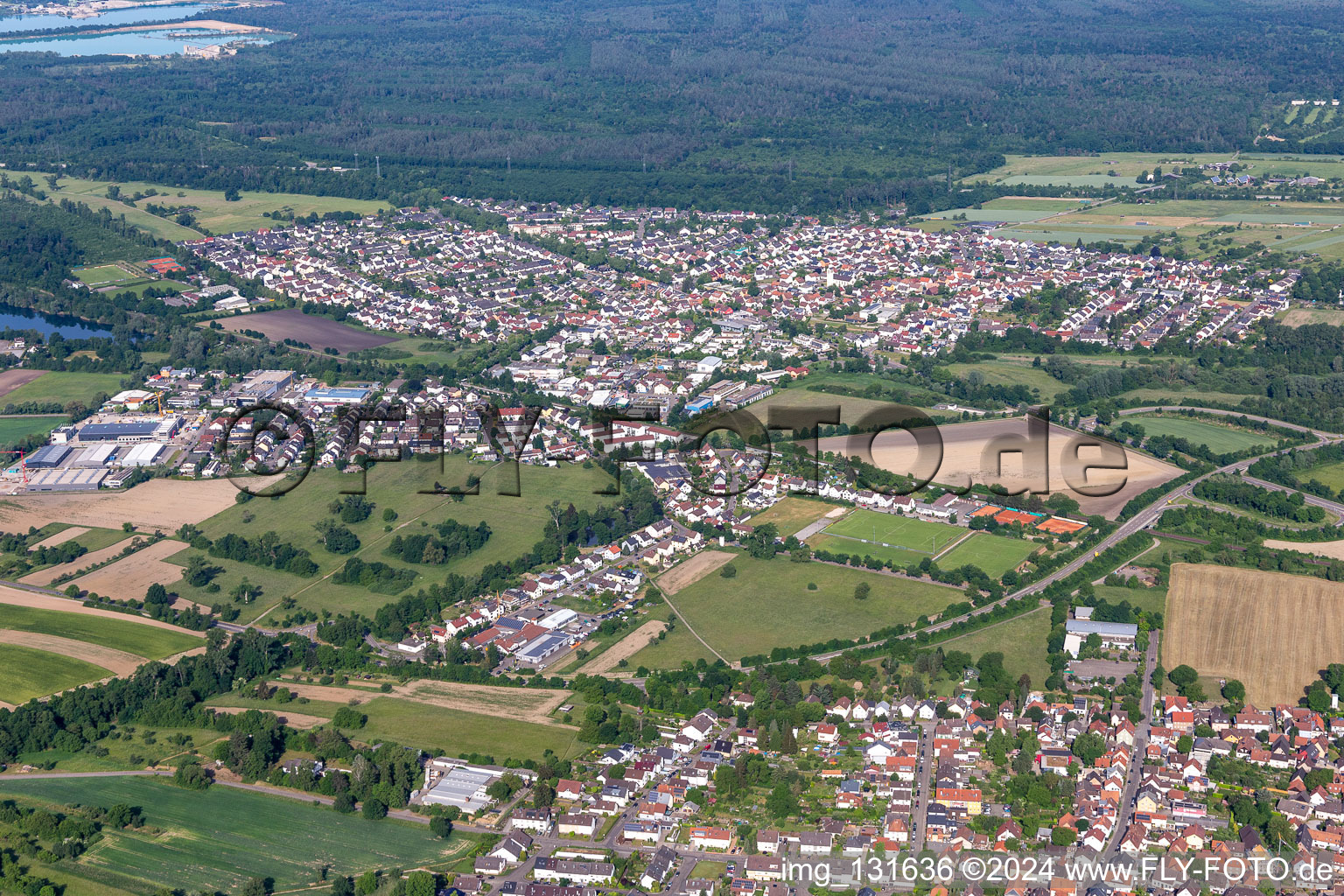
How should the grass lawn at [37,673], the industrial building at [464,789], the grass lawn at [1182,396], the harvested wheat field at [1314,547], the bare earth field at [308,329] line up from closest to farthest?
the industrial building at [464,789] < the grass lawn at [37,673] < the harvested wheat field at [1314,547] < the grass lawn at [1182,396] < the bare earth field at [308,329]

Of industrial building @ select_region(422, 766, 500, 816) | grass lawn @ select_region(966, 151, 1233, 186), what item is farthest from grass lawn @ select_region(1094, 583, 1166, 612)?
grass lawn @ select_region(966, 151, 1233, 186)

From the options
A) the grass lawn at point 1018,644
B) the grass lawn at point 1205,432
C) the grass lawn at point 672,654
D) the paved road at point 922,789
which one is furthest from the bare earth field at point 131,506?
the grass lawn at point 1205,432

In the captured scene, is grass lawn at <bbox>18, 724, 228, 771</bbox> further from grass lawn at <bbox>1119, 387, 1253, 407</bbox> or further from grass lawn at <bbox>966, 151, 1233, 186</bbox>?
grass lawn at <bbox>966, 151, 1233, 186</bbox>

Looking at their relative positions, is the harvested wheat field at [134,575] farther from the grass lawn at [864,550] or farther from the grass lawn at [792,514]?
the grass lawn at [864,550]

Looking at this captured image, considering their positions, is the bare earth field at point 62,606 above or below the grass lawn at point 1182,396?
below

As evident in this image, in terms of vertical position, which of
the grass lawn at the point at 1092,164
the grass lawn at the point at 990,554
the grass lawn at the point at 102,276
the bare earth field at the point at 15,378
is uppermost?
the grass lawn at the point at 1092,164

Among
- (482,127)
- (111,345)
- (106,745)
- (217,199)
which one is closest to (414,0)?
(482,127)

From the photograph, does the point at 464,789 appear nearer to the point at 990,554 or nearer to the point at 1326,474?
the point at 990,554
